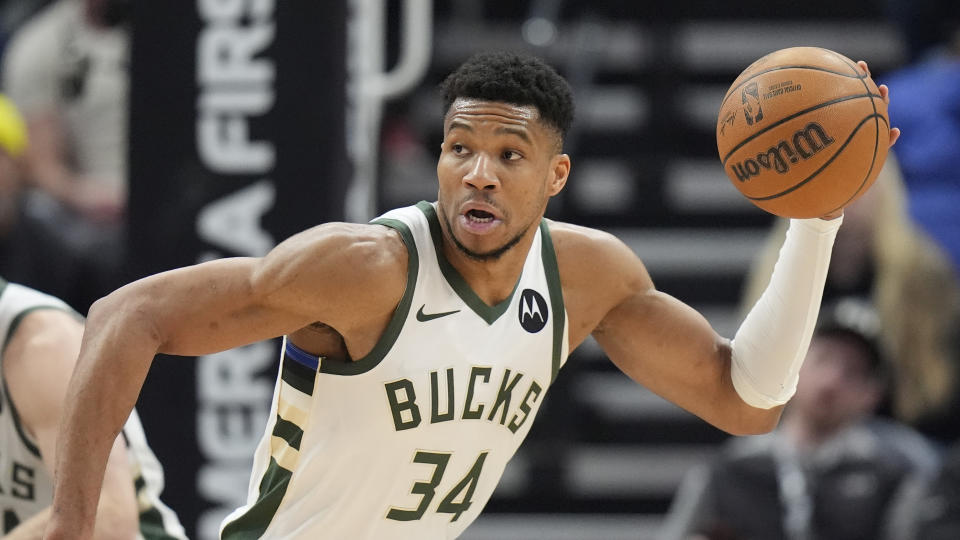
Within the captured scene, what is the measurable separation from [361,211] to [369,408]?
2.31 meters

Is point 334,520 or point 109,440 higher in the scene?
point 109,440

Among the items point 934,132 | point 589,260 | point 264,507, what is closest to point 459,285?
point 589,260

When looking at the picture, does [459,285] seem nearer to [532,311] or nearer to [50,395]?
[532,311]

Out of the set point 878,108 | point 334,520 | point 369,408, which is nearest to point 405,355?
point 369,408

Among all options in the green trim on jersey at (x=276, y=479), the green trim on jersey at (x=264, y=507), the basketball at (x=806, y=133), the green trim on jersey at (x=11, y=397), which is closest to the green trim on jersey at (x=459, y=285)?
the green trim on jersey at (x=276, y=479)

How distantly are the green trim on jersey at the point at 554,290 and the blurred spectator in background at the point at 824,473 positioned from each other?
256 cm

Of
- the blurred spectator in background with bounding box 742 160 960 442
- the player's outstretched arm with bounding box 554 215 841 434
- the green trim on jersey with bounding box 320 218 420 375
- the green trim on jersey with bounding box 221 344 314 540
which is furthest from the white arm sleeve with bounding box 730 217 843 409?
the blurred spectator in background with bounding box 742 160 960 442

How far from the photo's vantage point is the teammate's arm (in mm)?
3953

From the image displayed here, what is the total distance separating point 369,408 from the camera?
3756 millimetres

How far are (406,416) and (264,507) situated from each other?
0.45 metres

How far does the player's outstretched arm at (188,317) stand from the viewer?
11.4 ft

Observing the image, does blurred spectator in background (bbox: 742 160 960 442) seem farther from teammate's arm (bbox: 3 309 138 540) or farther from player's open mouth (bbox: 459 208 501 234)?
teammate's arm (bbox: 3 309 138 540)

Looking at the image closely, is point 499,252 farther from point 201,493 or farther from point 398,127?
point 398,127

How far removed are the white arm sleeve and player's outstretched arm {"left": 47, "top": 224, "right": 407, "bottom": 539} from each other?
1.12m
